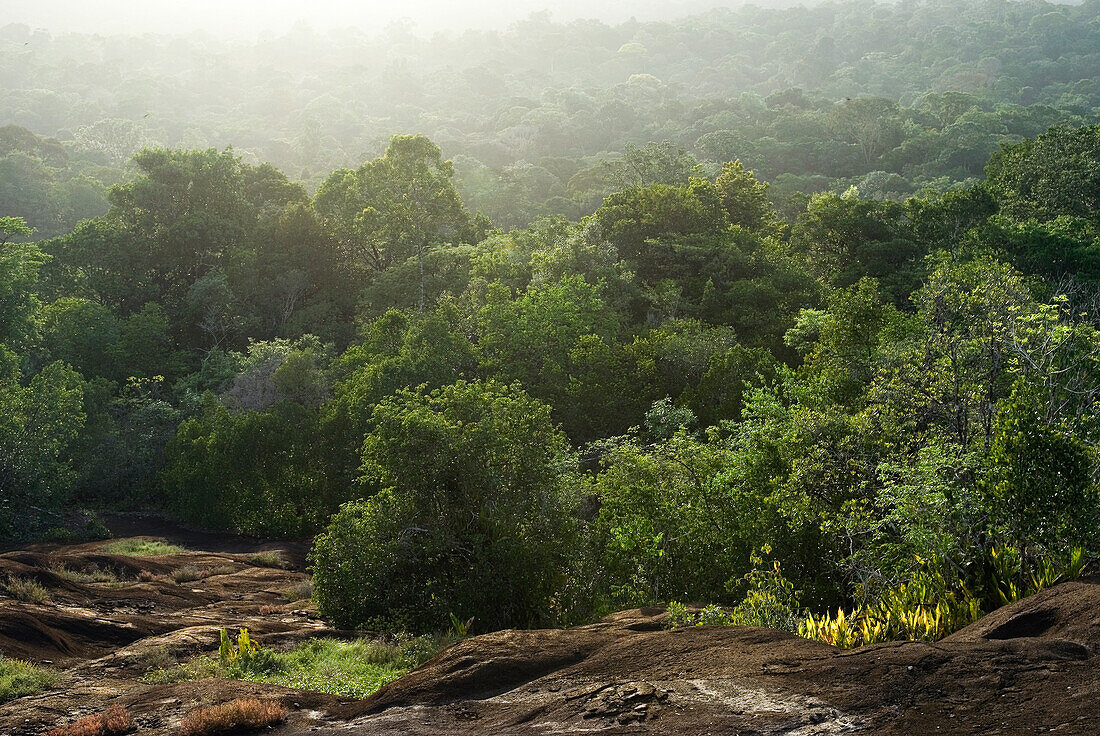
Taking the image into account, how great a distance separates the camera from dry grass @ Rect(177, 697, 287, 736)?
32.3 ft

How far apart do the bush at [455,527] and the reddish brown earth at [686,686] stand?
14.1 ft

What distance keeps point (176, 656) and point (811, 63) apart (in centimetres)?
20225

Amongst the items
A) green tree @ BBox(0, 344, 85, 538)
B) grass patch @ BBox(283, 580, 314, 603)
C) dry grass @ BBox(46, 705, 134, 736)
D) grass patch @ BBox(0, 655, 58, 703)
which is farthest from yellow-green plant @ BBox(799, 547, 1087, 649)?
green tree @ BBox(0, 344, 85, 538)

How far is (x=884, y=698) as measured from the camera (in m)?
7.47

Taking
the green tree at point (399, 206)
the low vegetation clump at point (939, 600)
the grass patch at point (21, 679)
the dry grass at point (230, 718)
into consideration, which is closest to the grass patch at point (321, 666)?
the grass patch at point (21, 679)

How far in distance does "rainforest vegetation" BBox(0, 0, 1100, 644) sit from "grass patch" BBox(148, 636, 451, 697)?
5.53 ft

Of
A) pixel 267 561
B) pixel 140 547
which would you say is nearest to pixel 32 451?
pixel 140 547

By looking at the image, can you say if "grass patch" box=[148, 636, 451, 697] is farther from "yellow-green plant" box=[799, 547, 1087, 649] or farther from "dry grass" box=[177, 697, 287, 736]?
"yellow-green plant" box=[799, 547, 1087, 649]

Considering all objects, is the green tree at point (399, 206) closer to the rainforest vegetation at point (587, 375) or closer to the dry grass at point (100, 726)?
the rainforest vegetation at point (587, 375)

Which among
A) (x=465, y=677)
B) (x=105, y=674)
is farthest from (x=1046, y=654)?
(x=105, y=674)

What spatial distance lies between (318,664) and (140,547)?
1602 centimetres

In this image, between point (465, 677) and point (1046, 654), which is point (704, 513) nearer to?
point (465, 677)

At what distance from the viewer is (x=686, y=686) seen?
8.68m

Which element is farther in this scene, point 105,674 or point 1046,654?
point 105,674
